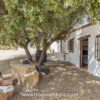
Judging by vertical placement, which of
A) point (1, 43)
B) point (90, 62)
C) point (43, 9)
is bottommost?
point (90, 62)

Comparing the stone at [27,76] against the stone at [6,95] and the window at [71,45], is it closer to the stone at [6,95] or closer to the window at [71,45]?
the stone at [6,95]

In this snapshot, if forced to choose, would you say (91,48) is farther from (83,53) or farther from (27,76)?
(27,76)

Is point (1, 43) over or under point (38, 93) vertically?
over

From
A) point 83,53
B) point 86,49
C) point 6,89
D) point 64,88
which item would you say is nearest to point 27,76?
point 6,89

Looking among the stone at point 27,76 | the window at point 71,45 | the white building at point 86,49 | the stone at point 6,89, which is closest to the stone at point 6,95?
the stone at point 6,89

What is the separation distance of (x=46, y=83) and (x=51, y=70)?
2.23m

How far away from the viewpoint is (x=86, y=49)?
51.5 feet

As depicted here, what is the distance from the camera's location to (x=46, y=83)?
10.8 m

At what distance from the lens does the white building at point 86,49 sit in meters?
12.3

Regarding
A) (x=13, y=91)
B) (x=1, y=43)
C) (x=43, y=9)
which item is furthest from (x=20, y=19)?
(x=1, y=43)

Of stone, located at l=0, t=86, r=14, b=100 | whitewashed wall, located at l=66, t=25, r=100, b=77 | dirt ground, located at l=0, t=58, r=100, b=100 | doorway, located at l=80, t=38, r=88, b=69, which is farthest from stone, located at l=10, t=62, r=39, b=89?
doorway, located at l=80, t=38, r=88, b=69

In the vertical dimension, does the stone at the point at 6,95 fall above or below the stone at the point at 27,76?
below

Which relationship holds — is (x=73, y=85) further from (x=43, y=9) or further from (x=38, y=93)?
(x=43, y=9)

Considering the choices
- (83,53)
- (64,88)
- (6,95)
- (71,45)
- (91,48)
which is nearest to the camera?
(6,95)
